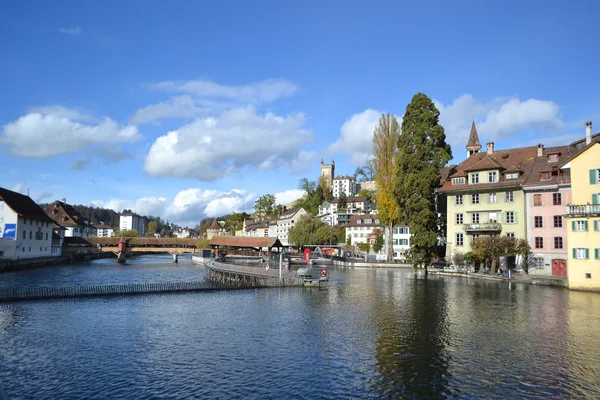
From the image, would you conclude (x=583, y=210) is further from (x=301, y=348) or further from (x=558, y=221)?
(x=301, y=348)

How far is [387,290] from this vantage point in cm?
4181

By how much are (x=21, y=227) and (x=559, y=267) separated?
75783mm

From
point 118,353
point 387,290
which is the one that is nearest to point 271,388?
point 118,353

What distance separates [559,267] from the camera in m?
49.0

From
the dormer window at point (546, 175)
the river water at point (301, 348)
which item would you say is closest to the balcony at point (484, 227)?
the dormer window at point (546, 175)

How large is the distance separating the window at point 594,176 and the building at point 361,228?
66.8 metres

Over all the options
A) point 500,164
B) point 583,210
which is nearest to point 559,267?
point 583,210

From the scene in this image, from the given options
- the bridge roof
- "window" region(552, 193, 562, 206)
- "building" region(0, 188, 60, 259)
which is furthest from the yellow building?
"building" region(0, 188, 60, 259)

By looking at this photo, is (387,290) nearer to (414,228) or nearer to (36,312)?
(414,228)

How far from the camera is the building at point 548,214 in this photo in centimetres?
4881

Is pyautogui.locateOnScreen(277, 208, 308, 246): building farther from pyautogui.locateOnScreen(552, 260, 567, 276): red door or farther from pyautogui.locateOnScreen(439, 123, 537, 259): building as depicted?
pyautogui.locateOnScreen(552, 260, 567, 276): red door

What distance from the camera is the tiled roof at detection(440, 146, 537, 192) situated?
5403cm

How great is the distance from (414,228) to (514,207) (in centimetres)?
1210

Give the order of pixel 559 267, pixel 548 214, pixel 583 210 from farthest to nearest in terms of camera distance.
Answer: pixel 548 214 < pixel 559 267 < pixel 583 210
